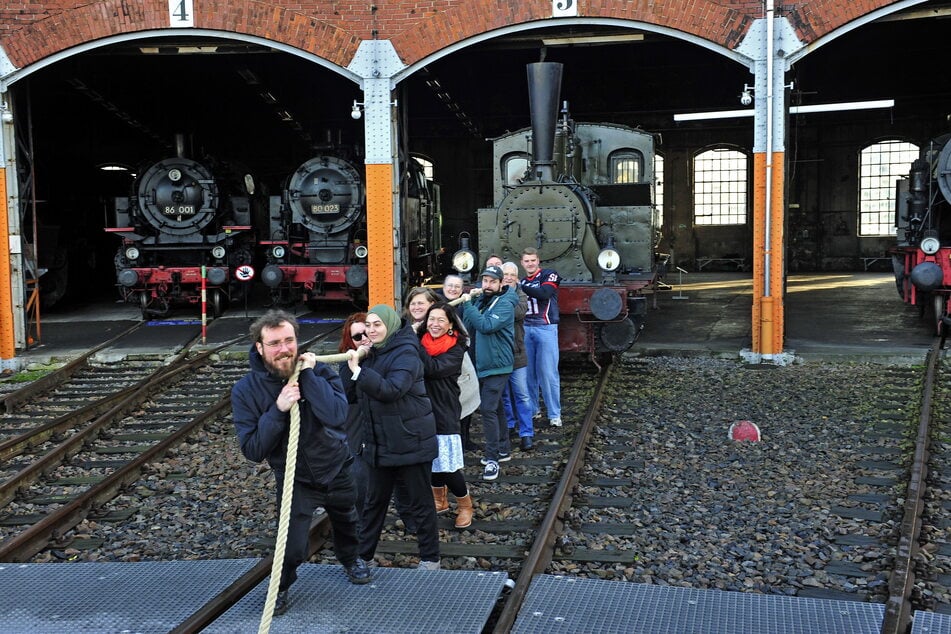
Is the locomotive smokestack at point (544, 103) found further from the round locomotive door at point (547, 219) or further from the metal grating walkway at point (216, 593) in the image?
the metal grating walkway at point (216, 593)

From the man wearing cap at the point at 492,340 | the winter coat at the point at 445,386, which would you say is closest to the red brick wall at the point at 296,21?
the man wearing cap at the point at 492,340

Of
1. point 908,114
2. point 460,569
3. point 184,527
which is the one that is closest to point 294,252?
point 184,527

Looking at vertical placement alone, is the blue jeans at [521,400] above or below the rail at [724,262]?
below

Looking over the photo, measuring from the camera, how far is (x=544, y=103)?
1027 centimetres

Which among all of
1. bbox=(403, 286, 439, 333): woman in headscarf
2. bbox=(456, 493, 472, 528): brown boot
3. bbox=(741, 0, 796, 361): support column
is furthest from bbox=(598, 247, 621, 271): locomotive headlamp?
bbox=(403, 286, 439, 333): woman in headscarf

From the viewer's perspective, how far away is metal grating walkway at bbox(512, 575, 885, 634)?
4203mm

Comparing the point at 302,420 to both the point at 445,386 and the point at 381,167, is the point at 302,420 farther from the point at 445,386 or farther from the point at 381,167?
the point at 381,167

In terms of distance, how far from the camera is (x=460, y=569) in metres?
5.20

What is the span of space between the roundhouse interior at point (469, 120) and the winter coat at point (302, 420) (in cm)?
1034

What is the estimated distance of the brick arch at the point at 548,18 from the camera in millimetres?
11172

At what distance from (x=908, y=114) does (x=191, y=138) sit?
18.1 meters

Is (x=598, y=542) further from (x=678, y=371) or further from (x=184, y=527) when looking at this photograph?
(x=678, y=371)

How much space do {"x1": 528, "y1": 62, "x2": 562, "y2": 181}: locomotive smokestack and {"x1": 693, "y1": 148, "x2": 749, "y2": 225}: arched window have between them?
56.3 ft

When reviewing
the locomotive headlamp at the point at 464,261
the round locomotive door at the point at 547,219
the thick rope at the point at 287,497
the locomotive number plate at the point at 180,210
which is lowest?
the thick rope at the point at 287,497
